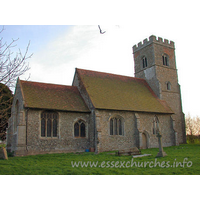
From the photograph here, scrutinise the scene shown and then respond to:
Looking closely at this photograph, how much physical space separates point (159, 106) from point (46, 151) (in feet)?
46.0

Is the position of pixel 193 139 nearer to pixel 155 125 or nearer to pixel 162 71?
pixel 155 125

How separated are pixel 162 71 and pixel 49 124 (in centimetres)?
1740

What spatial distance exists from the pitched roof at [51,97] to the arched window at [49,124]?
0.77 m

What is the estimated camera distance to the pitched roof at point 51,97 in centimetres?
1820

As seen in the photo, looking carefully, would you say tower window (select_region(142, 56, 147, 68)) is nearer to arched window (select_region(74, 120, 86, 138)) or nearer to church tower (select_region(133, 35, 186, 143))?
church tower (select_region(133, 35, 186, 143))

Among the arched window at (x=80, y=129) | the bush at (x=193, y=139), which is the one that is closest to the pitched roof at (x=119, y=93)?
the arched window at (x=80, y=129)

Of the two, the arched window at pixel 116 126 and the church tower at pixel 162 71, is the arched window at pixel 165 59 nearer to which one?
the church tower at pixel 162 71

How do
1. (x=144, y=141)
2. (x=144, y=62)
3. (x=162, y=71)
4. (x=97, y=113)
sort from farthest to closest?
(x=144, y=62), (x=162, y=71), (x=144, y=141), (x=97, y=113)

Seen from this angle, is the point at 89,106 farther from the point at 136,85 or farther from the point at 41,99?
the point at 136,85

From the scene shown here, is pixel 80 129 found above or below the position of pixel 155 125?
below

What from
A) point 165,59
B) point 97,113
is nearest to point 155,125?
point 97,113

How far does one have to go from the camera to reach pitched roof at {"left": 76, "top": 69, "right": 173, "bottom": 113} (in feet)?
69.2

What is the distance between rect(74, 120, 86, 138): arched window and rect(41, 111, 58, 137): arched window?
196 cm

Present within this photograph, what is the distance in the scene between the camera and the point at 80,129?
64.6 ft
